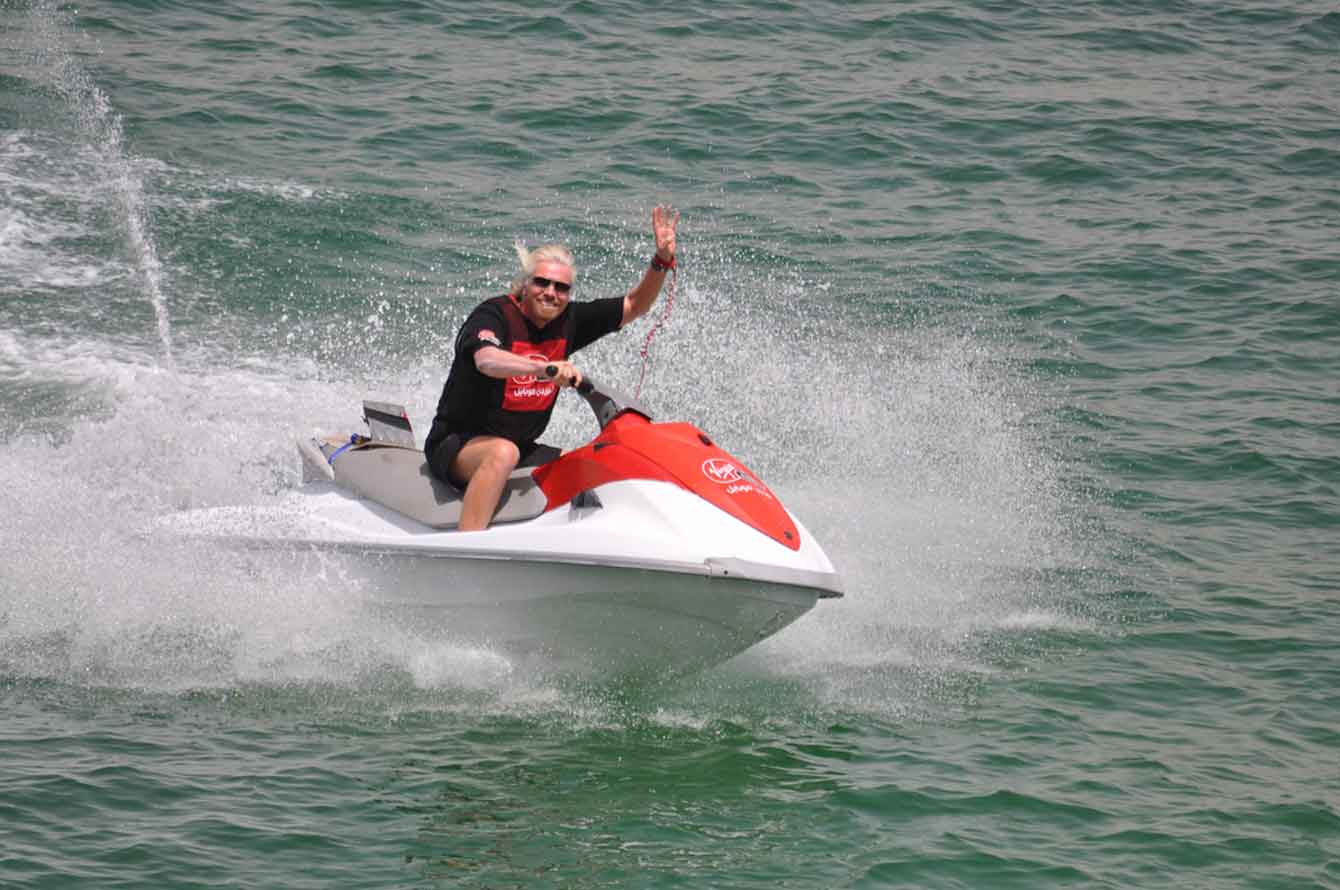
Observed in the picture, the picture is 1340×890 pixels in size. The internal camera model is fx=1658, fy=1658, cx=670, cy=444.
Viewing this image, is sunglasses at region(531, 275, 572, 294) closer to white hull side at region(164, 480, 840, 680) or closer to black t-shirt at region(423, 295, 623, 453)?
black t-shirt at region(423, 295, 623, 453)

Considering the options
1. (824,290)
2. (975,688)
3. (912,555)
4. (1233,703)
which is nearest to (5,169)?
(824,290)

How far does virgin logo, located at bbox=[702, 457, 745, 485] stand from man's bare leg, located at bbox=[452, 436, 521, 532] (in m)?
0.80

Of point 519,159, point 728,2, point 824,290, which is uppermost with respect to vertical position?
point 728,2

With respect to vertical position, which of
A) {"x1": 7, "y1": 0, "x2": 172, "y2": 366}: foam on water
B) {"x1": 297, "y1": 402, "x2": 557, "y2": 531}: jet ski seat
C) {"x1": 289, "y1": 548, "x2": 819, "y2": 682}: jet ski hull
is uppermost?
{"x1": 7, "y1": 0, "x2": 172, "y2": 366}: foam on water

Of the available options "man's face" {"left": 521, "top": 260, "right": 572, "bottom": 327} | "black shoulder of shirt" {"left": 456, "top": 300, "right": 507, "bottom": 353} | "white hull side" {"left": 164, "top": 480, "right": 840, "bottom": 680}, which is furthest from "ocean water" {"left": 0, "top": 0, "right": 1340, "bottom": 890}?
"man's face" {"left": 521, "top": 260, "right": 572, "bottom": 327}

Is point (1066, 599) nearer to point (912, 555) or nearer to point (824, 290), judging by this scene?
point (912, 555)

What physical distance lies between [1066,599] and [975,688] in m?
1.34

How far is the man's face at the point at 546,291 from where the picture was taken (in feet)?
22.2

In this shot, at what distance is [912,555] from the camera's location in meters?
8.45

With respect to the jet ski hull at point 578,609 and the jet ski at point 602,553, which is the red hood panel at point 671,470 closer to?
the jet ski at point 602,553

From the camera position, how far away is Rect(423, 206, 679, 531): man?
22.2 feet

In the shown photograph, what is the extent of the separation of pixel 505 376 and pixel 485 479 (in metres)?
0.46

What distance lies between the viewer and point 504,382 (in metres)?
6.88

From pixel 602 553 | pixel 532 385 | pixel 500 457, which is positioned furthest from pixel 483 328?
pixel 602 553
